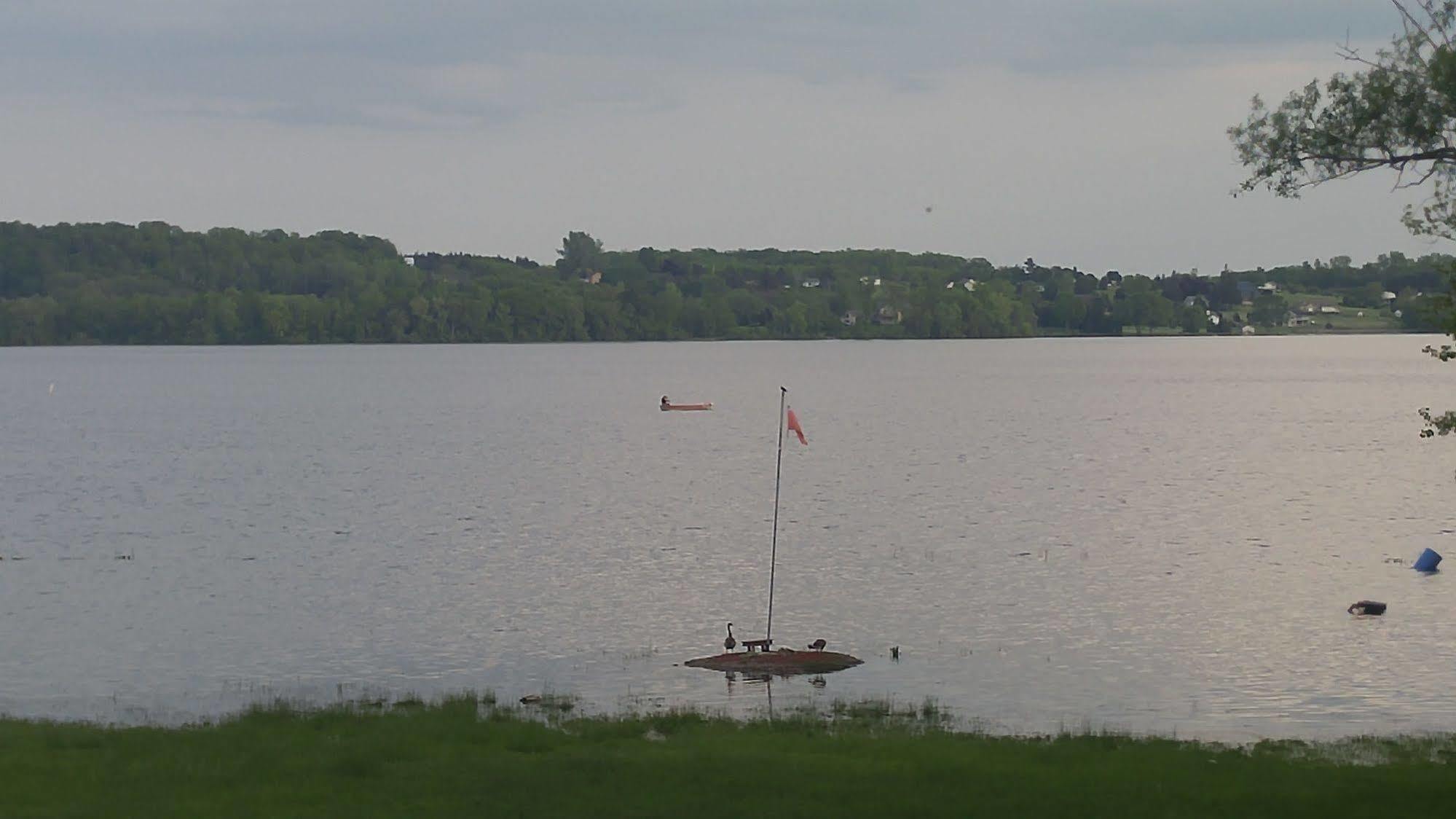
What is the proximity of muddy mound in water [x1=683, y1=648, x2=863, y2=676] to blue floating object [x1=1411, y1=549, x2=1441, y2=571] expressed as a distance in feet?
66.2

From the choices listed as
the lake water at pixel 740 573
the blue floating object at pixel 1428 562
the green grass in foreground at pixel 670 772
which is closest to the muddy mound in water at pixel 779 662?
the lake water at pixel 740 573

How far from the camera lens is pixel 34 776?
18.3 meters

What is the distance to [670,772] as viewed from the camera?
18.1 metres

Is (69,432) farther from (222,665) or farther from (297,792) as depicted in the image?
(297,792)

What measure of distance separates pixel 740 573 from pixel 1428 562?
1788 centimetres

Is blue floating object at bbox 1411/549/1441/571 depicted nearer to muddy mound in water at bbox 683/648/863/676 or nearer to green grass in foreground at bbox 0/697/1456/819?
muddy mound in water at bbox 683/648/863/676

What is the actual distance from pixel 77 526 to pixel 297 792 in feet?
145

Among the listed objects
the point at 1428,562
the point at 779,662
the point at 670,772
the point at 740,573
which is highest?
the point at 670,772

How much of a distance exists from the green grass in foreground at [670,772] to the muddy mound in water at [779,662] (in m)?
6.86

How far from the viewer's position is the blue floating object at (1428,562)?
44.7 meters

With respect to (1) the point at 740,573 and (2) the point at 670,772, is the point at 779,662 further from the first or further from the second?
(1) the point at 740,573

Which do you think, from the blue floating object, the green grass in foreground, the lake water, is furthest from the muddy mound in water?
the blue floating object

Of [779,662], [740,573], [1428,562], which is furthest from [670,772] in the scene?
[1428,562]

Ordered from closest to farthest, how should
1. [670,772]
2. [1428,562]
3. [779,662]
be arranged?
[670,772], [779,662], [1428,562]
